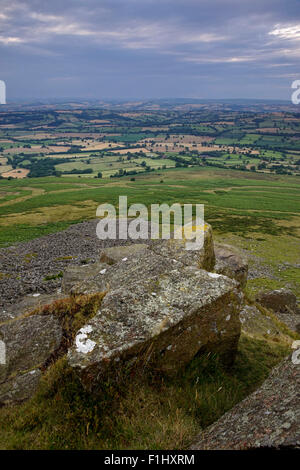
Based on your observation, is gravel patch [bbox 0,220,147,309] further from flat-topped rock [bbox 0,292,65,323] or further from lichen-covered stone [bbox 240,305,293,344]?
lichen-covered stone [bbox 240,305,293,344]

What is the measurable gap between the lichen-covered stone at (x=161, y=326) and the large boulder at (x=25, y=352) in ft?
8.06

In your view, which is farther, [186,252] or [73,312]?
[186,252]

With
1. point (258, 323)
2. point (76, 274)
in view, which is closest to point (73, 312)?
point (258, 323)

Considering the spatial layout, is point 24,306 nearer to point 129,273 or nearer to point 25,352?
point 129,273

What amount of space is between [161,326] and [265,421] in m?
3.32

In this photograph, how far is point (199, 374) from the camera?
28.4 feet

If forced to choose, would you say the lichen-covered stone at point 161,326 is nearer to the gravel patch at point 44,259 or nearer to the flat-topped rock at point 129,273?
the flat-topped rock at point 129,273

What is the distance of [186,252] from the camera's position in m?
14.0

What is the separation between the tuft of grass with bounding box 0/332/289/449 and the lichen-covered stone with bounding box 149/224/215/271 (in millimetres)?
5752

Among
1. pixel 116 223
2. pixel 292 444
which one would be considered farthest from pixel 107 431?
pixel 116 223

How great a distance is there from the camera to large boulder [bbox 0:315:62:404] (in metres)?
8.88

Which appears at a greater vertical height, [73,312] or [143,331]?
[143,331]

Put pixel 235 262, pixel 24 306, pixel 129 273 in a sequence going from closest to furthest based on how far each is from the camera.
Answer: pixel 129 273 < pixel 235 262 < pixel 24 306

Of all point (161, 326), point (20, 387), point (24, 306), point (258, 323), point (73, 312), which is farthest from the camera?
point (24, 306)
